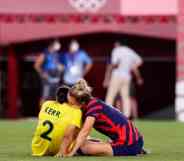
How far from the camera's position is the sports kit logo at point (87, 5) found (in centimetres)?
2525

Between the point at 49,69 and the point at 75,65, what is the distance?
63cm

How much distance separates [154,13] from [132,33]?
76 centimetres

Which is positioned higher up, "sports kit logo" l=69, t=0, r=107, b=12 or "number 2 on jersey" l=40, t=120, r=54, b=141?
"sports kit logo" l=69, t=0, r=107, b=12

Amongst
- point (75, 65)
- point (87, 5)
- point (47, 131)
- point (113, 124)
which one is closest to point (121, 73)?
point (75, 65)

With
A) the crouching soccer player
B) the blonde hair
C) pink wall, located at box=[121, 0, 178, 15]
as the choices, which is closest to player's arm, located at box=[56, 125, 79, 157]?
the crouching soccer player

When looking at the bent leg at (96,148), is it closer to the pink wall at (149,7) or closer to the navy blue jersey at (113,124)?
the navy blue jersey at (113,124)

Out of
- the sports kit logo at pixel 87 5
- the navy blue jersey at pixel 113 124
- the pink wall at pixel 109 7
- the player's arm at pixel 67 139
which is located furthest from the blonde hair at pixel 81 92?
the sports kit logo at pixel 87 5


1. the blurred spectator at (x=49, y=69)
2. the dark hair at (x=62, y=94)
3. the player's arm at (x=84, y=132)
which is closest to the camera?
the player's arm at (x=84, y=132)

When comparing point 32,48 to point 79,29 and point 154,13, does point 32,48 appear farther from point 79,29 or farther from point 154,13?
point 154,13

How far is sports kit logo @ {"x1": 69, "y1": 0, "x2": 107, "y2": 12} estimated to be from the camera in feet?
82.8

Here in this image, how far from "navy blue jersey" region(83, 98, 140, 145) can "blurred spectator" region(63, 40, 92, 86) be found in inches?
440

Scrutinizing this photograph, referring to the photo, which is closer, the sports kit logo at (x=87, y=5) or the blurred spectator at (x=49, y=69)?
the blurred spectator at (x=49, y=69)

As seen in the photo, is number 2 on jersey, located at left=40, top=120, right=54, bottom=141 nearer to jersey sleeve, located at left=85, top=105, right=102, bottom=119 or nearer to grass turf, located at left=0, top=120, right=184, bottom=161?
grass turf, located at left=0, top=120, right=184, bottom=161

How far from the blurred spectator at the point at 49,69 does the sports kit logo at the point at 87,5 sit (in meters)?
1.59
